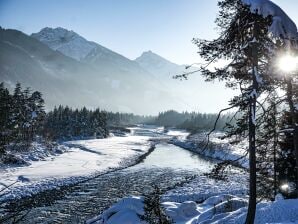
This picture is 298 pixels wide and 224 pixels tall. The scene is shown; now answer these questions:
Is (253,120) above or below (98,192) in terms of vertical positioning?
above

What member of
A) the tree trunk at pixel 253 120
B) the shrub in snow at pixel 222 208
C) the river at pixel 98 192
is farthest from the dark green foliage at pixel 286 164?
the river at pixel 98 192

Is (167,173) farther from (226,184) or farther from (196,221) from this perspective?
(196,221)

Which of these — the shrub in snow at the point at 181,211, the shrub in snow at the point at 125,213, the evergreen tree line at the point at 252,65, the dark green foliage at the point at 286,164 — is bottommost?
the shrub in snow at the point at 181,211

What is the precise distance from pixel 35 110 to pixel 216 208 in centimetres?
Result: 6971

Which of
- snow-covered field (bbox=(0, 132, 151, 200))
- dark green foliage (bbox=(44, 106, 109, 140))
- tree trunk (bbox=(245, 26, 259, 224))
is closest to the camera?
tree trunk (bbox=(245, 26, 259, 224))

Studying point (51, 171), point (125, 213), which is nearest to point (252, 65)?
point (125, 213)

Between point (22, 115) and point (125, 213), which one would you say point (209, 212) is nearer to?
point (125, 213)

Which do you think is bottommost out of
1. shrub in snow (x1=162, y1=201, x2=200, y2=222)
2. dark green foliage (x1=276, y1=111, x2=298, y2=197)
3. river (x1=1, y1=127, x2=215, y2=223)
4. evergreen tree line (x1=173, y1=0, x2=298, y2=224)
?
river (x1=1, y1=127, x2=215, y2=223)

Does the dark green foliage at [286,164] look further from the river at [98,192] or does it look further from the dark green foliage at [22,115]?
the dark green foliage at [22,115]

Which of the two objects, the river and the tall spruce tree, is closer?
the tall spruce tree

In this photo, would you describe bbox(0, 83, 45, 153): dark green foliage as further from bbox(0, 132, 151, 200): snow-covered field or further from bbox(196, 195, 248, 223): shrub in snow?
bbox(196, 195, 248, 223): shrub in snow

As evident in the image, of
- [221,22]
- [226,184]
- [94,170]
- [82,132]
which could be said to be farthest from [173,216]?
[82,132]

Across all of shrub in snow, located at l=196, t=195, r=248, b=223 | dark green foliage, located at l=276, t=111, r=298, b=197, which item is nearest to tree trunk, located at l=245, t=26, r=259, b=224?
shrub in snow, located at l=196, t=195, r=248, b=223

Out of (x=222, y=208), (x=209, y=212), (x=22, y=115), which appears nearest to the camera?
(x=209, y=212)
